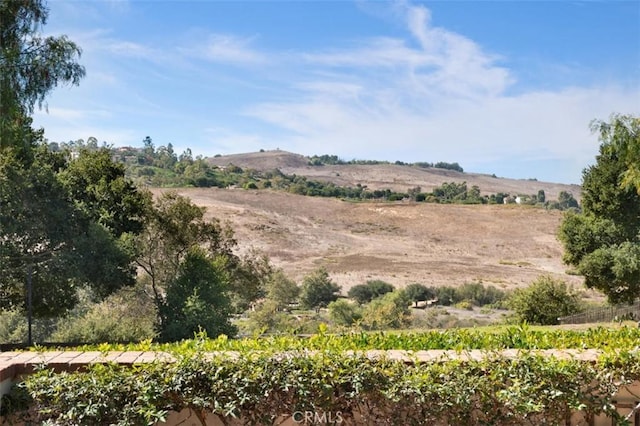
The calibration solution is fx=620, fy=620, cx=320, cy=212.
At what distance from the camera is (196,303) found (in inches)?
544

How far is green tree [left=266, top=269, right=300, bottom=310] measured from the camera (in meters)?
26.4

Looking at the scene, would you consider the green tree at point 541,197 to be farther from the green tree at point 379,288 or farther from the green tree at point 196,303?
the green tree at point 196,303

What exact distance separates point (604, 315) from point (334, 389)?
15955 millimetres

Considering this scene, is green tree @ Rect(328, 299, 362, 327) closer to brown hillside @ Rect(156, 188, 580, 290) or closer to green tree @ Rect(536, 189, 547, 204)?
brown hillside @ Rect(156, 188, 580, 290)

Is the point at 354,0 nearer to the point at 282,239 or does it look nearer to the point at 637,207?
the point at 637,207

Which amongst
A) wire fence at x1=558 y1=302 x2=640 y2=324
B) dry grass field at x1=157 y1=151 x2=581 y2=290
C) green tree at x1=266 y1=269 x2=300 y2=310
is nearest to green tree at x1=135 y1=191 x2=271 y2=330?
green tree at x1=266 y1=269 x2=300 y2=310

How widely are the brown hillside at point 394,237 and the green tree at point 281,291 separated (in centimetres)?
656

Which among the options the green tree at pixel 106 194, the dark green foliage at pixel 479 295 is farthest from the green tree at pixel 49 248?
the dark green foliage at pixel 479 295

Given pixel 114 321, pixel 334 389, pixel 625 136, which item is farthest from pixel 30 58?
pixel 625 136

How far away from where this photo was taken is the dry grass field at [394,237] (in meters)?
38.7

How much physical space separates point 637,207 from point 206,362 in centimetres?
1637

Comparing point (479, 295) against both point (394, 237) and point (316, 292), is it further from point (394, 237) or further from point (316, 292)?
point (394, 237)

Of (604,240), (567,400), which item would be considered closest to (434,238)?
(604,240)

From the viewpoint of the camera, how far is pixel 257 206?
1816 inches
